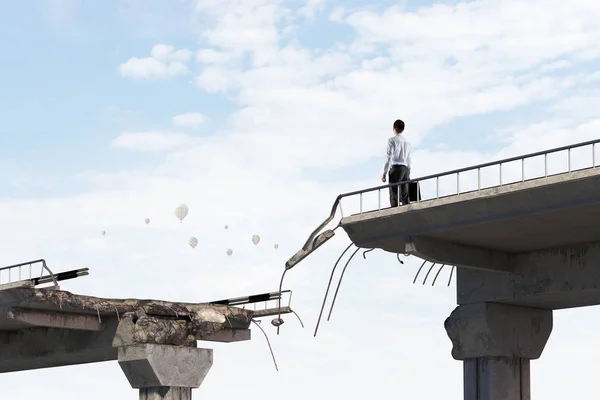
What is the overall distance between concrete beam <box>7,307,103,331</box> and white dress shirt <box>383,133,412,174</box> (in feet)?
41.0

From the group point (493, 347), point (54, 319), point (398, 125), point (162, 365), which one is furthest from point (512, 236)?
point (54, 319)

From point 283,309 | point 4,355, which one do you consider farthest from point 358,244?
point 4,355

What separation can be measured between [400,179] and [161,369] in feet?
36.7

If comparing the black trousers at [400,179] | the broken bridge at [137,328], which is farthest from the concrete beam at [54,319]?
the black trousers at [400,179]

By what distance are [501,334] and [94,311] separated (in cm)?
1126

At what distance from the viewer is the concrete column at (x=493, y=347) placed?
29781 mm

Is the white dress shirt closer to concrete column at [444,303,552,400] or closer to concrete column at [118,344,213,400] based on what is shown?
concrete column at [444,303,552,400]

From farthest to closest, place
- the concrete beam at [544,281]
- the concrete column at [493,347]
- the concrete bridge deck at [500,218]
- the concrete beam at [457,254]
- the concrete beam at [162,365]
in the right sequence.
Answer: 1. the concrete beam at [162,365]
2. the concrete column at [493,347]
3. the concrete beam at [544,281]
4. the concrete beam at [457,254]
5. the concrete bridge deck at [500,218]

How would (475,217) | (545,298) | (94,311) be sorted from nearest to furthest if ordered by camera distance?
(475,217) → (545,298) → (94,311)

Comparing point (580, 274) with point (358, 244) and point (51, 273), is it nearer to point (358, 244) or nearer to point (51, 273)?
point (358, 244)

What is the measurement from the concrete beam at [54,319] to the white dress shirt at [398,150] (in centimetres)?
1248

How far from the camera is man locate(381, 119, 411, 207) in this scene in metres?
25.3

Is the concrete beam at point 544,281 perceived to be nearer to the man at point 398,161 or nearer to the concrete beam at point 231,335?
the man at point 398,161

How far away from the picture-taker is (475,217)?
24781 millimetres
